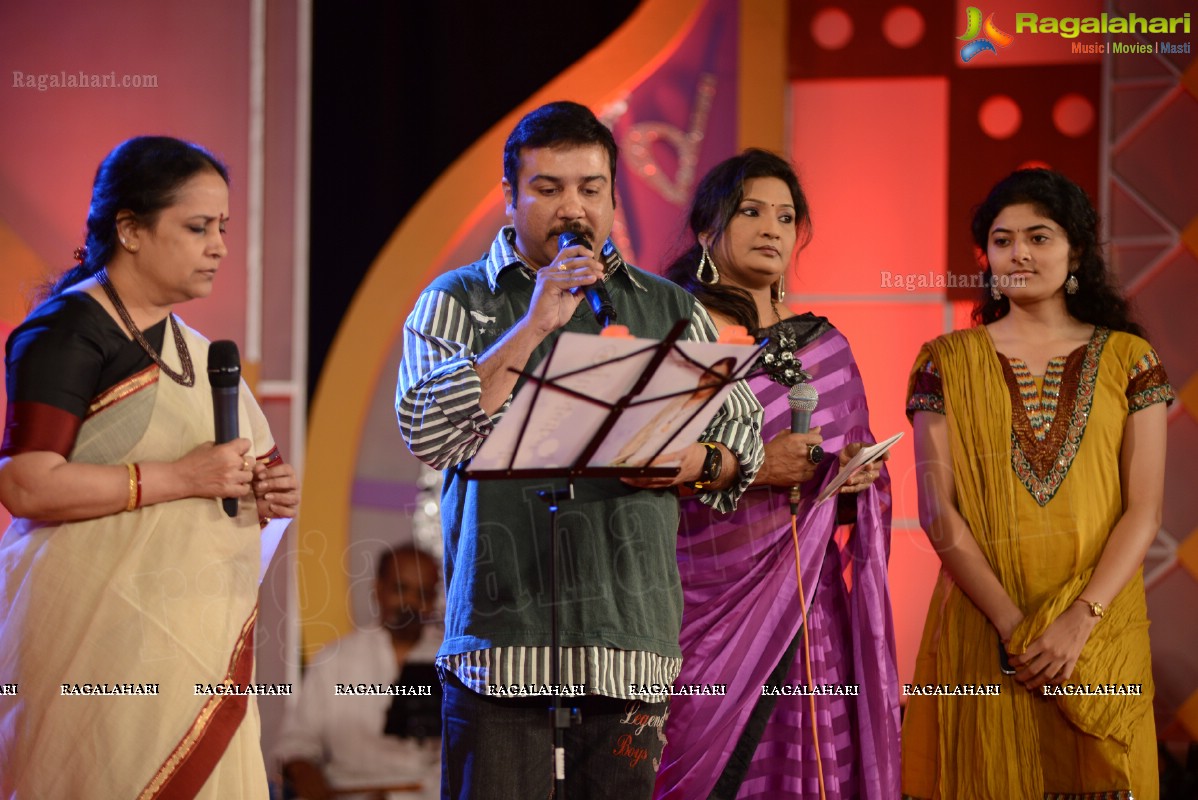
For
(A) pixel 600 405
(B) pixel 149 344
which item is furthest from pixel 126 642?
(A) pixel 600 405

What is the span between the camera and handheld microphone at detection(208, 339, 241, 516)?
2207 millimetres

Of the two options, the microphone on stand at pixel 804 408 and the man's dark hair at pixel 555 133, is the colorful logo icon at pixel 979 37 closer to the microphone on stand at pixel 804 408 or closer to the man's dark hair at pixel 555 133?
the microphone on stand at pixel 804 408

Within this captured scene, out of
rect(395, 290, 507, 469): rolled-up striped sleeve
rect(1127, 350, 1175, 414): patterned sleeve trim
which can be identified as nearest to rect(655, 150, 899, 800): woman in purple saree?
rect(1127, 350, 1175, 414): patterned sleeve trim

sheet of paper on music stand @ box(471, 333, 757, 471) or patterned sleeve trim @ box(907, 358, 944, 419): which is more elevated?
patterned sleeve trim @ box(907, 358, 944, 419)

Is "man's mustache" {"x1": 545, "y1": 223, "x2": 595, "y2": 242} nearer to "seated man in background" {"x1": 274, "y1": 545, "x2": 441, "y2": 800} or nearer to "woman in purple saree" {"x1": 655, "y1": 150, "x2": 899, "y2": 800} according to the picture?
"woman in purple saree" {"x1": 655, "y1": 150, "x2": 899, "y2": 800}

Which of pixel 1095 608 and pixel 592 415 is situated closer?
pixel 592 415

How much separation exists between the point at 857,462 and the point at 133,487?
58.1 inches

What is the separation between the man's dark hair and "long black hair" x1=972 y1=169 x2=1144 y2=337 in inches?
52.5

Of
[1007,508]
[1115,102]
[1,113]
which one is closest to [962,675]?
[1007,508]

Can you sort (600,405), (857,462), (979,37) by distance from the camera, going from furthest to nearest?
(979,37)
(857,462)
(600,405)

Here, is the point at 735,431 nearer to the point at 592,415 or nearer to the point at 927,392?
the point at 592,415

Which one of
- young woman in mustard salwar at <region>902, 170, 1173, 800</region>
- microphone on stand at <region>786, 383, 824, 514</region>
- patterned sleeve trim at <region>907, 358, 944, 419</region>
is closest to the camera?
microphone on stand at <region>786, 383, 824, 514</region>

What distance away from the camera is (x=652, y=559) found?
7.73 ft

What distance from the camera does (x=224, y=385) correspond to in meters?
2.22
